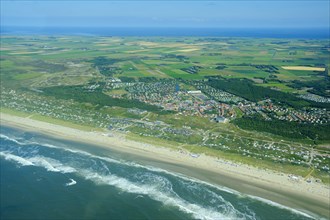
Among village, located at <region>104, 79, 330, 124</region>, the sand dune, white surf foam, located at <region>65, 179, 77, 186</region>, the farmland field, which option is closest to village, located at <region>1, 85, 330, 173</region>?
village, located at <region>104, 79, 330, 124</region>

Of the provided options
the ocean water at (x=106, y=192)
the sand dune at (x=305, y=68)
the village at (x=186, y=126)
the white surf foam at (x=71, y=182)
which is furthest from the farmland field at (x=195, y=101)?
the white surf foam at (x=71, y=182)

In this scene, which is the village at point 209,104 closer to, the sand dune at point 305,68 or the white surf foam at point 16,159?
the white surf foam at point 16,159

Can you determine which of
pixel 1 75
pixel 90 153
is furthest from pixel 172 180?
pixel 1 75

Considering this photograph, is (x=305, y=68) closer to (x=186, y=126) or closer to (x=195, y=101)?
(x=195, y=101)

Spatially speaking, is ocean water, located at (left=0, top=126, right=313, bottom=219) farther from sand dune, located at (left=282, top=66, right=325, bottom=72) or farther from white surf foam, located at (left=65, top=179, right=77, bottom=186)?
sand dune, located at (left=282, top=66, right=325, bottom=72)

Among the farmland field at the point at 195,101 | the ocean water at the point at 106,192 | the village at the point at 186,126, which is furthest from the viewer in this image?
the farmland field at the point at 195,101

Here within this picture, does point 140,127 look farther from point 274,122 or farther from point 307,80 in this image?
point 307,80
